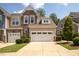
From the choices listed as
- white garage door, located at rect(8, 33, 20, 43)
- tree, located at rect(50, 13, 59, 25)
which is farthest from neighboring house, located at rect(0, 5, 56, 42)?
tree, located at rect(50, 13, 59, 25)

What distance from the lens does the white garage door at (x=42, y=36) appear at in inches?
1198

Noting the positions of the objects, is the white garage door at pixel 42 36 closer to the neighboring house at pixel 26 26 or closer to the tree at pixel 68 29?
the neighboring house at pixel 26 26

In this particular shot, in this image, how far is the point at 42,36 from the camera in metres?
30.8

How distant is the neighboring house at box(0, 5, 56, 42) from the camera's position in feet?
101

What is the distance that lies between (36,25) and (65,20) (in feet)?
18.7

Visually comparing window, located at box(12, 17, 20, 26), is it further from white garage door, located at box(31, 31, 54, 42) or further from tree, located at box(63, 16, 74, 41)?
tree, located at box(63, 16, 74, 41)

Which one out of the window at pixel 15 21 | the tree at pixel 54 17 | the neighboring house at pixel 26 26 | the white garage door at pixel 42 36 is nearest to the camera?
the white garage door at pixel 42 36

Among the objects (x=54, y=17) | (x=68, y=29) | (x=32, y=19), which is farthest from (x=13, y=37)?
(x=68, y=29)

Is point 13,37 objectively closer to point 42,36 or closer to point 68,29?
point 42,36

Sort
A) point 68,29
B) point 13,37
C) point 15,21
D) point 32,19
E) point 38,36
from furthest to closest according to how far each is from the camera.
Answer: point 32,19
point 15,21
point 38,36
point 13,37
point 68,29

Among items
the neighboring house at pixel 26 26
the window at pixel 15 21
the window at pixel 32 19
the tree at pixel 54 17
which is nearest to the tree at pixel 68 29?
the neighboring house at pixel 26 26

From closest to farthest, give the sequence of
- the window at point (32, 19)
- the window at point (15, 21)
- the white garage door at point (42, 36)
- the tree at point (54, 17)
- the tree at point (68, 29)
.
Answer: the tree at point (68, 29) → the white garage door at point (42, 36) → the tree at point (54, 17) → the window at point (15, 21) → the window at point (32, 19)

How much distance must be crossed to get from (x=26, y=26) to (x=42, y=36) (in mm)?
2843

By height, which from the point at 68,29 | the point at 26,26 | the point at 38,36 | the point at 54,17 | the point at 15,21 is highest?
the point at 54,17
